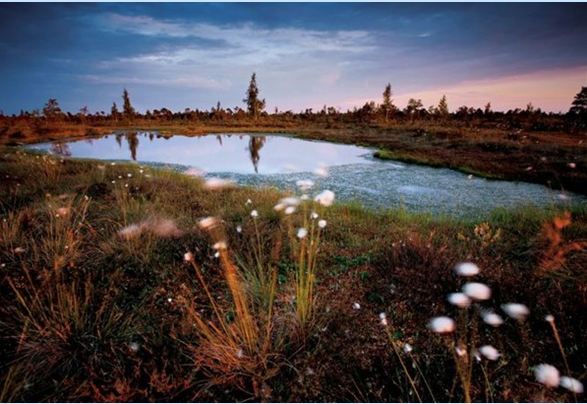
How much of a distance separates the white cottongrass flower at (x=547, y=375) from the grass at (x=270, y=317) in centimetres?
10

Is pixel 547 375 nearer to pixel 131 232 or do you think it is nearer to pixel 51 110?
pixel 131 232

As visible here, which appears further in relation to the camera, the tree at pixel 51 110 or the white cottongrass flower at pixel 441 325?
the tree at pixel 51 110

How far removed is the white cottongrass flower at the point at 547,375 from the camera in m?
2.01

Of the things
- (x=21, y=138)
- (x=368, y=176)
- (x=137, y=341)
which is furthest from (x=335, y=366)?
(x=21, y=138)

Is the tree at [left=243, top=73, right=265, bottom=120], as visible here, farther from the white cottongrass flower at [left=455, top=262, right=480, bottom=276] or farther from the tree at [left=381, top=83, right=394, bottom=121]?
the white cottongrass flower at [left=455, top=262, right=480, bottom=276]

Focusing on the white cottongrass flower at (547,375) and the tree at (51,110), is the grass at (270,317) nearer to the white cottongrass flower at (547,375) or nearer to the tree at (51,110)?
the white cottongrass flower at (547,375)

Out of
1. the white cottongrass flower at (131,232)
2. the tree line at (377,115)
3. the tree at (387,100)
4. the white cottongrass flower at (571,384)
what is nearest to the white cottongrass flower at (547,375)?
the white cottongrass flower at (571,384)

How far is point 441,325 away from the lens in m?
2.64

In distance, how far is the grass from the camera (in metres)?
2.21

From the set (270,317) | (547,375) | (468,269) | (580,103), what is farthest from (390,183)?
(580,103)

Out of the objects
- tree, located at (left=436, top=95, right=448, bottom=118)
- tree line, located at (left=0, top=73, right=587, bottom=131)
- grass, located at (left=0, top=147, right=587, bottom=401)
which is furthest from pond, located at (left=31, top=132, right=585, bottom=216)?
tree, located at (left=436, top=95, right=448, bottom=118)

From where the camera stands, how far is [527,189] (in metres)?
9.83

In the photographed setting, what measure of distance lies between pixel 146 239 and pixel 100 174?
20.0 feet

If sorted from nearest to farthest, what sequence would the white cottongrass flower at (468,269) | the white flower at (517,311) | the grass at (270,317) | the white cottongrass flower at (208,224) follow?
the grass at (270,317)
the white cottongrass flower at (468,269)
the white flower at (517,311)
the white cottongrass flower at (208,224)
